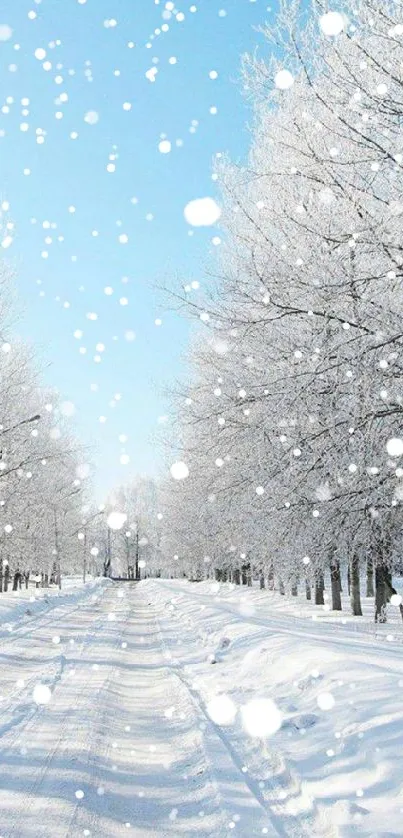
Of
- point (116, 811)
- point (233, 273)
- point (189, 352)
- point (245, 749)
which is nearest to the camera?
point (116, 811)

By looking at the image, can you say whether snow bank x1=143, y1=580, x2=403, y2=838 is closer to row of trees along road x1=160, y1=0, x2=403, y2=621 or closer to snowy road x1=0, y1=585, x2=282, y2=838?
snowy road x1=0, y1=585, x2=282, y2=838

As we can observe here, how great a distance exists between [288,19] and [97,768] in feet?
25.9

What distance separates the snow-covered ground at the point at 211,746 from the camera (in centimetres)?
437

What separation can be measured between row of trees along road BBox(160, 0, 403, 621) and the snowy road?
3444 millimetres

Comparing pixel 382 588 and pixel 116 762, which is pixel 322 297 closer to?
pixel 116 762

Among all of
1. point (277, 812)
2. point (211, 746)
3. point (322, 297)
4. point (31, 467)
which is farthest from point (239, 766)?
point (31, 467)

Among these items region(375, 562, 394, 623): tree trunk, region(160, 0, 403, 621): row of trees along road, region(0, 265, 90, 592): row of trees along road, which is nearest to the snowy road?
region(160, 0, 403, 621): row of trees along road

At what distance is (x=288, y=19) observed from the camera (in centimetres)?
797

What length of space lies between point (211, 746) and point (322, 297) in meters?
4.87

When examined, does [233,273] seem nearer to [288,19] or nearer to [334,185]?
[334,185]

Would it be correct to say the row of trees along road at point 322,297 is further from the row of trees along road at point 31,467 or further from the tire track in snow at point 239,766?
the row of trees along road at point 31,467

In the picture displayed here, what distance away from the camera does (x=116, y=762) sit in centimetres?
584

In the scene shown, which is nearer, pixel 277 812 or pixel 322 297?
pixel 277 812

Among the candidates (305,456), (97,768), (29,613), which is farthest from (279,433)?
(29,613)
